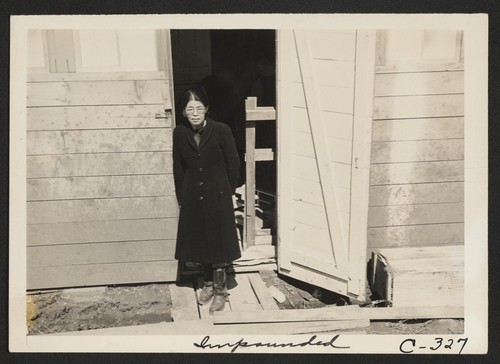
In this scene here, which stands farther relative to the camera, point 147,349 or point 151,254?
point 151,254

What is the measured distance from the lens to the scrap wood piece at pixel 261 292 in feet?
12.2

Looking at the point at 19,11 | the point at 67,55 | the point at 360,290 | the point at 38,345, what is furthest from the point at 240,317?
the point at 19,11

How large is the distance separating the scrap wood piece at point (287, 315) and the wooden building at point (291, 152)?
0.65 ft

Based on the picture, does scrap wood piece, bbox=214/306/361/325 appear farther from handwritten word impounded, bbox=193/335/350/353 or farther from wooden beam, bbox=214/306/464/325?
handwritten word impounded, bbox=193/335/350/353

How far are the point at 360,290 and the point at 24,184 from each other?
2404 mm

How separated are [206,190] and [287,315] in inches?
40.5

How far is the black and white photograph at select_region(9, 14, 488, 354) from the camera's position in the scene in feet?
10.8

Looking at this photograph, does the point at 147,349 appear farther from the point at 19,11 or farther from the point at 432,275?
the point at 19,11

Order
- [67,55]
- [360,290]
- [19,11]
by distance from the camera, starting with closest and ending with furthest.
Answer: [19,11], [67,55], [360,290]

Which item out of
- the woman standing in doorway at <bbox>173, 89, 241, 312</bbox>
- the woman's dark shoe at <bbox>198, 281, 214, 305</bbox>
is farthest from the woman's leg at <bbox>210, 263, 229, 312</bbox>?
the woman's dark shoe at <bbox>198, 281, 214, 305</bbox>

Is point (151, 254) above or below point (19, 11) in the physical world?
below

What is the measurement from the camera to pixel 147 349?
10.9ft

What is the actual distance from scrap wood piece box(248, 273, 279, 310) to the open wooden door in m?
0.29

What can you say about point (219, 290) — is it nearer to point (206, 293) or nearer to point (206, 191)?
point (206, 293)
